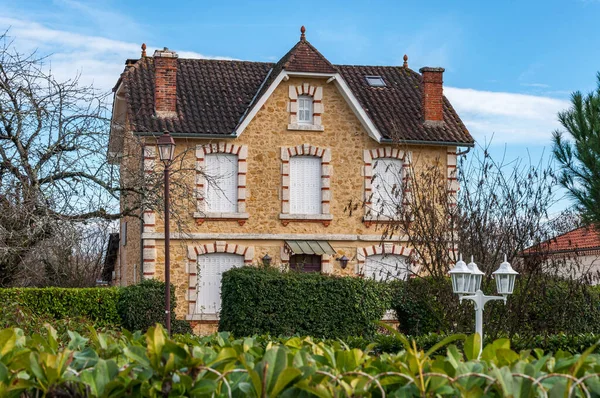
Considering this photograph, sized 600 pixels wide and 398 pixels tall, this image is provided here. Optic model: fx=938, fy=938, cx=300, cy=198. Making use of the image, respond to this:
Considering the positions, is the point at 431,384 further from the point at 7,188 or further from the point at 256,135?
the point at 256,135

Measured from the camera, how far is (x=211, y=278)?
83.5 feet

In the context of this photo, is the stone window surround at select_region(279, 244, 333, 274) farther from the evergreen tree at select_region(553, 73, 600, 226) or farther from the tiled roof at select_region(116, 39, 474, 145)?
the evergreen tree at select_region(553, 73, 600, 226)

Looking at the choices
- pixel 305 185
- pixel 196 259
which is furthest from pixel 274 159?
pixel 196 259

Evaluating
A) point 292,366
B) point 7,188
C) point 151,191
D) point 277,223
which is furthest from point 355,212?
point 292,366

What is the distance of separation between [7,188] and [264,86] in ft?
36.3

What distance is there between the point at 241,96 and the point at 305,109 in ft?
6.47

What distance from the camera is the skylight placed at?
1135 inches

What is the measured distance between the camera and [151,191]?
19.9 metres

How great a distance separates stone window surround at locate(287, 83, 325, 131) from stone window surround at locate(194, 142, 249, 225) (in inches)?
61.7

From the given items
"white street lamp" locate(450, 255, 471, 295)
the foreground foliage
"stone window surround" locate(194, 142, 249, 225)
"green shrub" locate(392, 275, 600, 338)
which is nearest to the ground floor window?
"stone window surround" locate(194, 142, 249, 225)

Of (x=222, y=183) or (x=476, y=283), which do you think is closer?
(x=476, y=283)

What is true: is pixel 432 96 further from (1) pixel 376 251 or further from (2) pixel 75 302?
(2) pixel 75 302

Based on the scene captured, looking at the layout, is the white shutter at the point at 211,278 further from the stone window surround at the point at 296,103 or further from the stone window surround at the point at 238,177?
the stone window surround at the point at 296,103

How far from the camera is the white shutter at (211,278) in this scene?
25234mm
